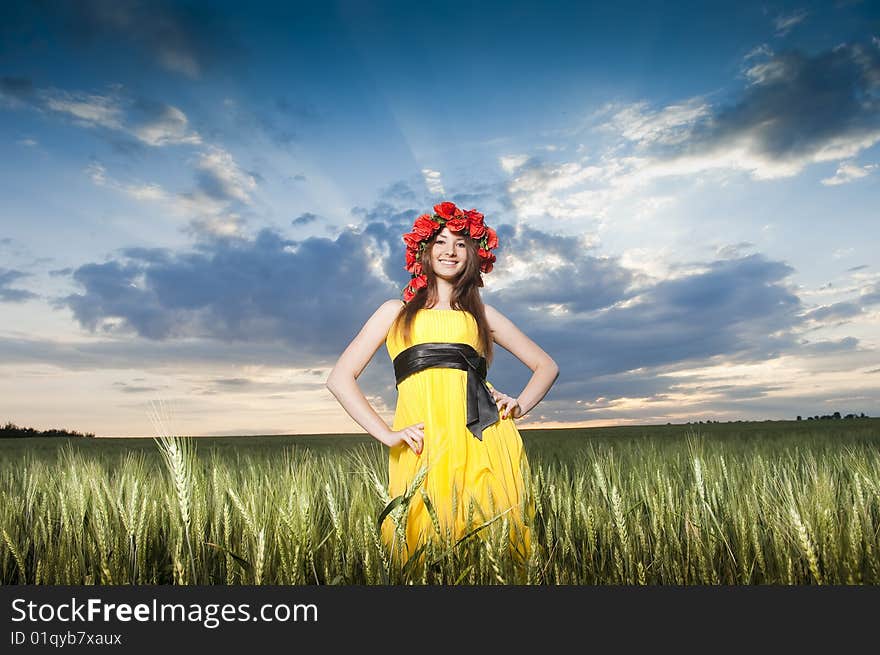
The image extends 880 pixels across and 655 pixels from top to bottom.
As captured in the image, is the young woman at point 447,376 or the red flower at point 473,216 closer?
the young woman at point 447,376

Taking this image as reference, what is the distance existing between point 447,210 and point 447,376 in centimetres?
92

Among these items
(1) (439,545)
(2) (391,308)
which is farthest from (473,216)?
(1) (439,545)

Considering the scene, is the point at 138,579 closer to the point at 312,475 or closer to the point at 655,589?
the point at 312,475

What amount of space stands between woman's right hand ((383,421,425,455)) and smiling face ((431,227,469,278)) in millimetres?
879

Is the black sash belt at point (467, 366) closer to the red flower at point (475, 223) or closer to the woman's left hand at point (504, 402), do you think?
the woman's left hand at point (504, 402)

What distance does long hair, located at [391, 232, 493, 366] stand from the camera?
337 cm

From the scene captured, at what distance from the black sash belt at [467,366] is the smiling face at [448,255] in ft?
1.46

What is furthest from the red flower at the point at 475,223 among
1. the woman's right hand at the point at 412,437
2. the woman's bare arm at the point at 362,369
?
the woman's right hand at the point at 412,437

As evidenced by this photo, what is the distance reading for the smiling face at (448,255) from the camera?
348 cm

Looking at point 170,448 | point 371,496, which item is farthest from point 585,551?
point 170,448

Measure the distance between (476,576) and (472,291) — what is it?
1.86 metres

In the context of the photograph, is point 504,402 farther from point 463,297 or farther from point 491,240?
point 491,240

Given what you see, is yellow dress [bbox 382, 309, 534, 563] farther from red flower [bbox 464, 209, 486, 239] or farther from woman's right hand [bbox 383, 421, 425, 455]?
red flower [bbox 464, 209, 486, 239]

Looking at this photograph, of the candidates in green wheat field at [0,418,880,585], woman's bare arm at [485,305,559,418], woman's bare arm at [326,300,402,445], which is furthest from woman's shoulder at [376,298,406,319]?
green wheat field at [0,418,880,585]
